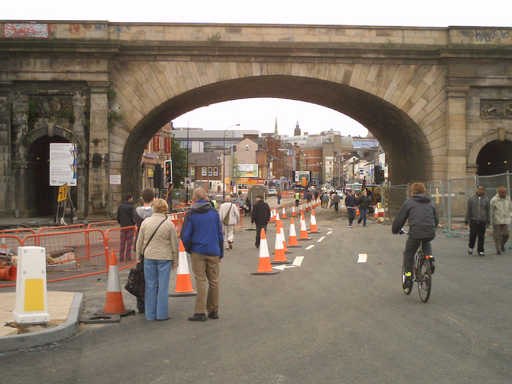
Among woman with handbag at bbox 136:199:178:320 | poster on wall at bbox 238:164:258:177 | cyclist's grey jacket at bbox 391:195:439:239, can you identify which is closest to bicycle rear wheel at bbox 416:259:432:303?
cyclist's grey jacket at bbox 391:195:439:239

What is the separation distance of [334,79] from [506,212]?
16.0 m

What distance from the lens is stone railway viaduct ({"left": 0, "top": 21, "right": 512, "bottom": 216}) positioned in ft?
95.3

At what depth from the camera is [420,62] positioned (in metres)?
30.5

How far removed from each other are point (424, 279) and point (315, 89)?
2499 centimetres

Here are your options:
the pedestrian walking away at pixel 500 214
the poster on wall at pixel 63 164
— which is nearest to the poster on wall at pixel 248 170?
the poster on wall at pixel 63 164

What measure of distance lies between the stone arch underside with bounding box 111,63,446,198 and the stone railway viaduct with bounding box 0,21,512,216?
0.05 metres

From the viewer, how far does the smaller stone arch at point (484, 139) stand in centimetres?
3059

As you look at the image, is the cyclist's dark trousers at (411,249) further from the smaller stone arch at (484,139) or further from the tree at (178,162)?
the tree at (178,162)

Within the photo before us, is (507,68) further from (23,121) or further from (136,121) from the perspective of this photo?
(23,121)

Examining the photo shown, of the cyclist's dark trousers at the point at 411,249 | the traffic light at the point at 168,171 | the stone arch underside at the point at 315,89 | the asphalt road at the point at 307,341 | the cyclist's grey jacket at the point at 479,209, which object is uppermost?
the stone arch underside at the point at 315,89

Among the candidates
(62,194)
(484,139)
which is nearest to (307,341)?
(62,194)

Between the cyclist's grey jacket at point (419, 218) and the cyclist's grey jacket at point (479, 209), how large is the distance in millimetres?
6215

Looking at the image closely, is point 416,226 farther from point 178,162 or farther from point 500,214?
point 178,162

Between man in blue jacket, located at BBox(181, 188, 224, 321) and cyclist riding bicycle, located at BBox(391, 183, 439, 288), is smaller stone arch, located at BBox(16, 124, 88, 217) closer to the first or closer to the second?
man in blue jacket, located at BBox(181, 188, 224, 321)
